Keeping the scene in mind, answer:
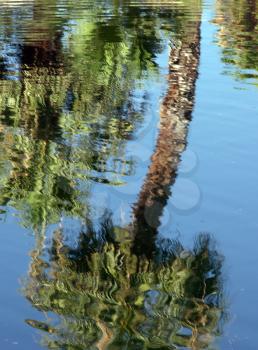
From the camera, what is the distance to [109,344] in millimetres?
4051

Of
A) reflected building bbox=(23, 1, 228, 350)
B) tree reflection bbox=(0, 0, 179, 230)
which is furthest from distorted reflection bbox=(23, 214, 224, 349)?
tree reflection bbox=(0, 0, 179, 230)

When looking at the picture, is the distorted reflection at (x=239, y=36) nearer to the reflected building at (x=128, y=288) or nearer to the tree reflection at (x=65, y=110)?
the tree reflection at (x=65, y=110)

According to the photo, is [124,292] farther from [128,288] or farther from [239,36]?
[239,36]

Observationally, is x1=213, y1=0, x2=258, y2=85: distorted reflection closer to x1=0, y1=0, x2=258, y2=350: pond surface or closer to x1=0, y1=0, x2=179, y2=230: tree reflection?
x1=0, y1=0, x2=258, y2=350: pond surface

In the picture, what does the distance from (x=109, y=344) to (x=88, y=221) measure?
1.75 m

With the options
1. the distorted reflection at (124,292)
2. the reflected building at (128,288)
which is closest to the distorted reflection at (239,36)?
the reflected building at (128,288)

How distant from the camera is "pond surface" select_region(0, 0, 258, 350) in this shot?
14.2 ft

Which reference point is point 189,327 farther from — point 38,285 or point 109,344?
point 38,285

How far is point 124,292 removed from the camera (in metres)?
4.62

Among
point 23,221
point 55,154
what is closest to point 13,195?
point 23,221

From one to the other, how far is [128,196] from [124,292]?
1696mm

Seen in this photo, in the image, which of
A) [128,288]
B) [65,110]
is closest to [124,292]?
[128,288]

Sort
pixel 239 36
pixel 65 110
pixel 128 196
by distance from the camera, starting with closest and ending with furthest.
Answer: pixel 128 196, pixel 65 110, pixel 239 36

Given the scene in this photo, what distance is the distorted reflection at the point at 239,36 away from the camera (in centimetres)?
1088
